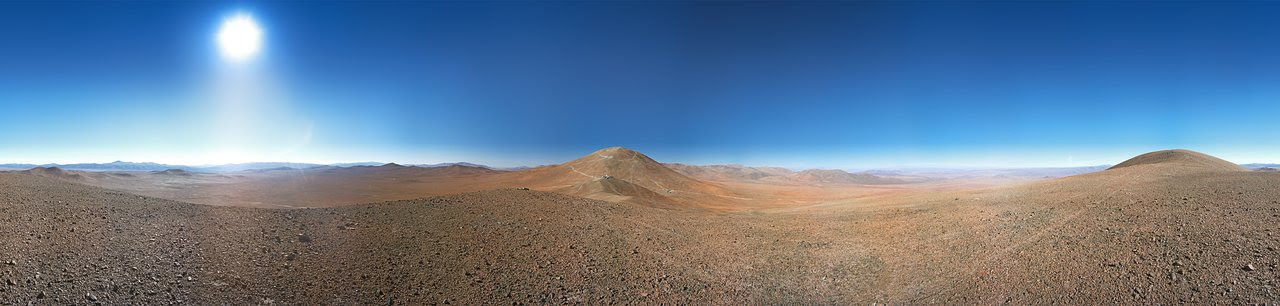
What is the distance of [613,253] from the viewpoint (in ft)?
34.4

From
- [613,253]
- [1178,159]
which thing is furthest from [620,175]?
[613,253]

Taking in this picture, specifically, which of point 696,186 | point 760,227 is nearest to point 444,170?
point 696,186

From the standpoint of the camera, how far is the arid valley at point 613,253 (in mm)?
7074

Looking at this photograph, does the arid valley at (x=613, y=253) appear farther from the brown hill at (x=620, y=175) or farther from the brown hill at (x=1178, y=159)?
the brown hill at (x=620, y=175)

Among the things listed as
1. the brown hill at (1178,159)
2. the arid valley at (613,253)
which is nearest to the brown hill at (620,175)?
the brown hill at (1178,159)

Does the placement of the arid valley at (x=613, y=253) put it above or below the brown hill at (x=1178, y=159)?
below

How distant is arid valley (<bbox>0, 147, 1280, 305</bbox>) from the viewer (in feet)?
23.2

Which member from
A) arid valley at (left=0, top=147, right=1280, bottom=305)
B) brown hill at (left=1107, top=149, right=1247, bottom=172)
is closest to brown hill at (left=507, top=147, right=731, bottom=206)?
brown hill at (left=1107, top=149, right=1247, bottom=172)

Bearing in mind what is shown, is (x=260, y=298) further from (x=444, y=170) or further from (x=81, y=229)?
(x=444, y=170)

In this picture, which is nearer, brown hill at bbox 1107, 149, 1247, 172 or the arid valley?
the arid valley

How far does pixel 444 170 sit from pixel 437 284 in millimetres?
80695

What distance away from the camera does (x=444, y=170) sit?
8238 cm

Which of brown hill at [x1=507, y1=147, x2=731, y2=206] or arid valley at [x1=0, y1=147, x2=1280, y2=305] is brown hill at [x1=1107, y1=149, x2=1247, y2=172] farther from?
brown hill at [x1=507, y1=147, x2=731, y2=206]

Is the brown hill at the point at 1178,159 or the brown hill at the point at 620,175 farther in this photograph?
the brown hill at the point at 620,175
